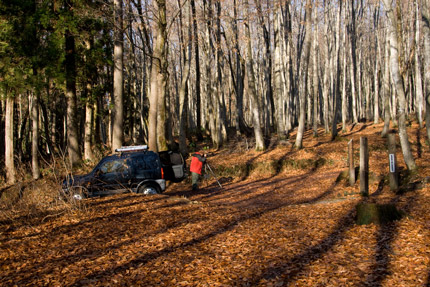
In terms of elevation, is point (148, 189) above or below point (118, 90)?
below

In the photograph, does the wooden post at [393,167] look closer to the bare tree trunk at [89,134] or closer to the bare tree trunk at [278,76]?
the bare tree trunk at [278,76]

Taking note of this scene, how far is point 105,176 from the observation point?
38.8 ft

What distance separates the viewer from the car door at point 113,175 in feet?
38.6

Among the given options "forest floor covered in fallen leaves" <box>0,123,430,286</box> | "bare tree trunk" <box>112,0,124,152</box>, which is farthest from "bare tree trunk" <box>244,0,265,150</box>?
"forest floor covered in fallen leaves" <box>0,123,430,286</box>

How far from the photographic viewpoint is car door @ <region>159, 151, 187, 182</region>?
A: 1387 cm

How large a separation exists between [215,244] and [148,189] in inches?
234

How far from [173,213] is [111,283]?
3.76 m

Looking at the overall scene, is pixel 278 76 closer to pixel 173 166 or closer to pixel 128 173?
pixel 173 166

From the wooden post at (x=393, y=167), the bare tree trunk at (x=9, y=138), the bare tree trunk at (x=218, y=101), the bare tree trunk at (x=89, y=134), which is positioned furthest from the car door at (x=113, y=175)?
the bare tree trunk at (x=218, y=101)

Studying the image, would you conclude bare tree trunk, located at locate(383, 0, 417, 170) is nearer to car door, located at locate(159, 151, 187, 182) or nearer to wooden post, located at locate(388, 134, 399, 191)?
wooden post, located at locate(388, 134, 399, 191)

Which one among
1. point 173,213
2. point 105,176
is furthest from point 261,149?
point 173,213

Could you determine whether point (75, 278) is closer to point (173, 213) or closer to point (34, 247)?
point (34, 247)

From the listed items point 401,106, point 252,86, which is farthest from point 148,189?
point 252,86

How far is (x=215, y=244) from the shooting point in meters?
6.59
